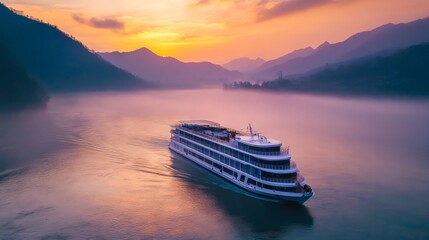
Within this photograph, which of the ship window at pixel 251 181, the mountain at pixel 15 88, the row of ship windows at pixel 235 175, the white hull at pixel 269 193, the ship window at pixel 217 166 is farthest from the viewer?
the mountain at pixel 15 88

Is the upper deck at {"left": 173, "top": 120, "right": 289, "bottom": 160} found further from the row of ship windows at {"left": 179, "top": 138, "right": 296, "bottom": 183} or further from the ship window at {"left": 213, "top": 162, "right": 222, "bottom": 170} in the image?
the ship window at {"left": 213, "top": 162, "right": 222, "bottom": 170}

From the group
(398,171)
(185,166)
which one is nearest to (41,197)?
(185,166)

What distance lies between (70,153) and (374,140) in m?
49.1

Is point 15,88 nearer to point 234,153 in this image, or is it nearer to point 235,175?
point 234,153

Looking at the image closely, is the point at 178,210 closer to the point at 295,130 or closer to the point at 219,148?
the point at 219,148

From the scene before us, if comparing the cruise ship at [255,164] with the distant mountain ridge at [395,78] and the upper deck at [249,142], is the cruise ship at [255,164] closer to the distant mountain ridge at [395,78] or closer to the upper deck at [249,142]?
the upper deck at [249,142]

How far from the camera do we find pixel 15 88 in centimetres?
10450

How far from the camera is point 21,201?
3127 centimetres

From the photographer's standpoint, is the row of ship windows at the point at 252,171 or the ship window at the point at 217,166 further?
the ship window at the point at 217,166

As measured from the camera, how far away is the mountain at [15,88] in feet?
332

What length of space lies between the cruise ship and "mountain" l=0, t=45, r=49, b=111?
263ft

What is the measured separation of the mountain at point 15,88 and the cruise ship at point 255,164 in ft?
263

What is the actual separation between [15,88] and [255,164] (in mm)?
95114

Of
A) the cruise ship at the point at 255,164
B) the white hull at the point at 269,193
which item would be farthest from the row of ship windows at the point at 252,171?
the white hull at the point at 269,193
